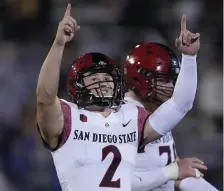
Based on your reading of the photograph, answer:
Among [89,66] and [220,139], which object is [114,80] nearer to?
[89,66]

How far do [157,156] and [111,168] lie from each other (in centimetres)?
79

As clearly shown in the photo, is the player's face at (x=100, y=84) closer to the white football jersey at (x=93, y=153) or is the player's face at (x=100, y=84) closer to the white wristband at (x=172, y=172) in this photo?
the white football jersey at (x=93, y=153)

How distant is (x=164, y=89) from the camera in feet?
12.2

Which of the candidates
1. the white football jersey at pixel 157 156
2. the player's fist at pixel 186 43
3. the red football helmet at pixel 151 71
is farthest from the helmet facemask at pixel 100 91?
the red football helmet at pixel 151 71

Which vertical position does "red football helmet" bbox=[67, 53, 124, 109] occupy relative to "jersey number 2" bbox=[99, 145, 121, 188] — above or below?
above

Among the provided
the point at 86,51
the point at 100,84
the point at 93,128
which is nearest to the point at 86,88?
the point at 100,84

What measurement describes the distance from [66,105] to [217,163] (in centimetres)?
330

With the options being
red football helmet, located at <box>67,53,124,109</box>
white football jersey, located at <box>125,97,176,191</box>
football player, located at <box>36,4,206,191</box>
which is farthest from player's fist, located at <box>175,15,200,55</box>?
white football jersey, located at <box>125,97,176,191</box>

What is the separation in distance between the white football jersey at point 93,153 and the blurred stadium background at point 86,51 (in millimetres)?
2714

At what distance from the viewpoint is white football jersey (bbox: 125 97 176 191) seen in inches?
144

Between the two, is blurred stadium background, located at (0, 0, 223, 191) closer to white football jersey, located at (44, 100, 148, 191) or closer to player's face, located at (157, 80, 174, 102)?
player's face, located at (157, 80, 174, 102)

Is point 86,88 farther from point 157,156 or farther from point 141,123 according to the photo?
point 157,156

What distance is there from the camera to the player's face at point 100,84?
9.94 ft

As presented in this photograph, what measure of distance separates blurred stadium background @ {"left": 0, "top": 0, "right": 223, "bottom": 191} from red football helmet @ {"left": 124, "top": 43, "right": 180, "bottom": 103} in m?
1.99
